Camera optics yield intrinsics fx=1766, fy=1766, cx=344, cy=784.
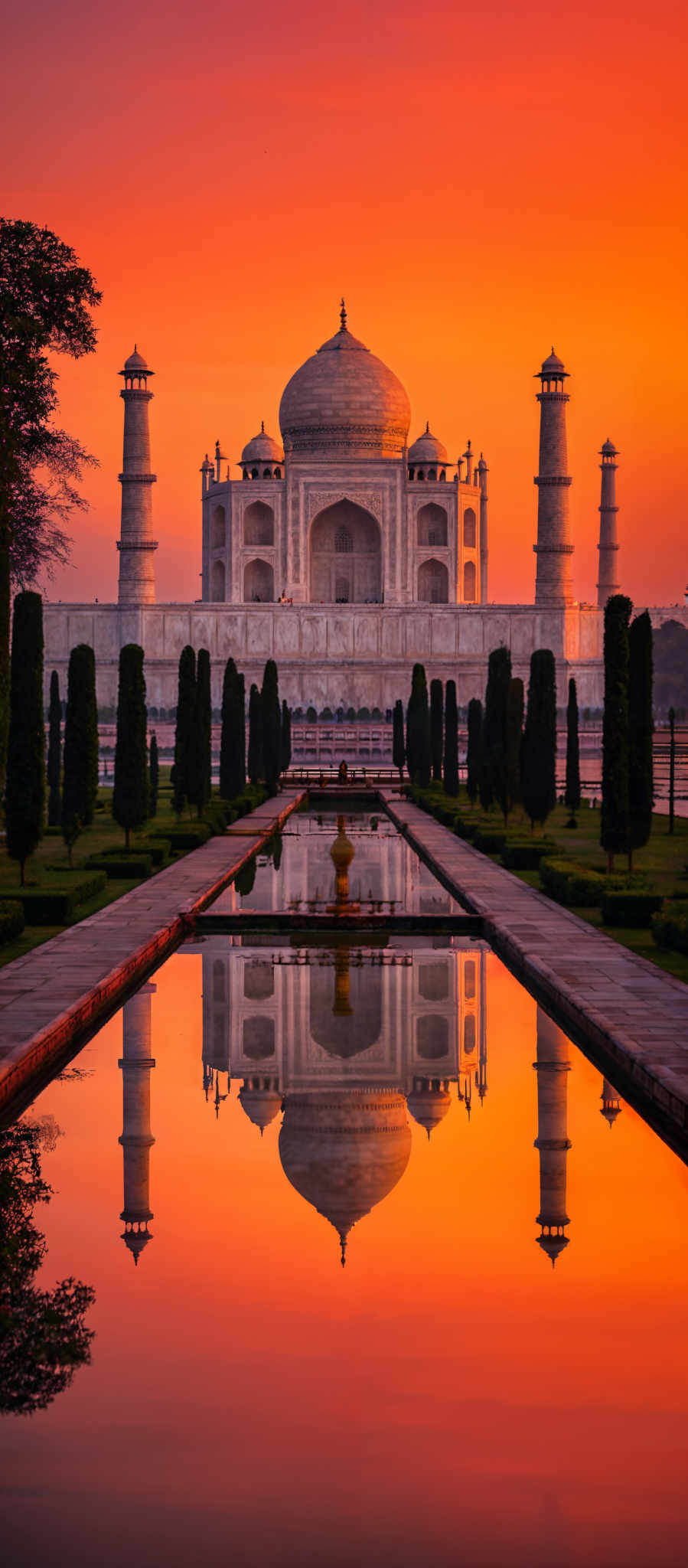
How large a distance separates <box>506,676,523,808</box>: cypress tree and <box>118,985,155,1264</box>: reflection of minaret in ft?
39.3

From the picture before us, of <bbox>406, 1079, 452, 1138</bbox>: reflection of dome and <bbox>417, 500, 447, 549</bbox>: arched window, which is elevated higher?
<bbox>417, 500, 447, 549</bbox>: arched window

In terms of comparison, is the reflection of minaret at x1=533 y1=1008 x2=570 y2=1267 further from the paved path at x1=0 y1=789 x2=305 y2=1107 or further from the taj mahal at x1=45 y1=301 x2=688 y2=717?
the taj mahal at x1=45 y1=301 x2=688 y2=717

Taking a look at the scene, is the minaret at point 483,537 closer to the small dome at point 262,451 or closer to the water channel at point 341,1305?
the small dome at point 262,451

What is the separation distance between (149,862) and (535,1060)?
8711 millimetres

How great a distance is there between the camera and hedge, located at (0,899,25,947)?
38.4 ft

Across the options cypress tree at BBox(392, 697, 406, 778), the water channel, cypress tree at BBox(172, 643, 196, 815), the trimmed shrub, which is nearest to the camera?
the water channel

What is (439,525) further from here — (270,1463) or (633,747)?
(270,1463)

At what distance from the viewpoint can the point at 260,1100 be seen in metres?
7.59

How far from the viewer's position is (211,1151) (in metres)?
6.74

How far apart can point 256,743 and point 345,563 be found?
1106 inches

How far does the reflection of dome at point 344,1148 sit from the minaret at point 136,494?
4648cm

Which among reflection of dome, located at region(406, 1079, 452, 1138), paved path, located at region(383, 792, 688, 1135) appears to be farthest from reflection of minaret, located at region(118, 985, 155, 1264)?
paved path, located at region(383, 792, 688, 1135)

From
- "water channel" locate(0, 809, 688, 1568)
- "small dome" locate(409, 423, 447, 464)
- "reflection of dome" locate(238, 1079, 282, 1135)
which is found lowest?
"water channel" locate(0, 809, 688, 1568)

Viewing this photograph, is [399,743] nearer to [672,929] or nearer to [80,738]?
[80,738]
